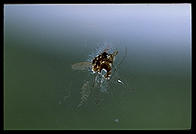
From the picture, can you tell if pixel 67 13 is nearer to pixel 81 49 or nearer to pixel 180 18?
pixel 81 49

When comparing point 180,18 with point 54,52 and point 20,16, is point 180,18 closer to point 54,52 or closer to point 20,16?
point 54,52

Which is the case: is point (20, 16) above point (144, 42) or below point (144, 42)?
above

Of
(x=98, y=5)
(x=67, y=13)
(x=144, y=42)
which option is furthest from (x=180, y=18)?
(x=67, y=13)

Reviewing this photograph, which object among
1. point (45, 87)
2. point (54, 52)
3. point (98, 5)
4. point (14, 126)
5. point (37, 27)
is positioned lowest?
point (14, 126)
